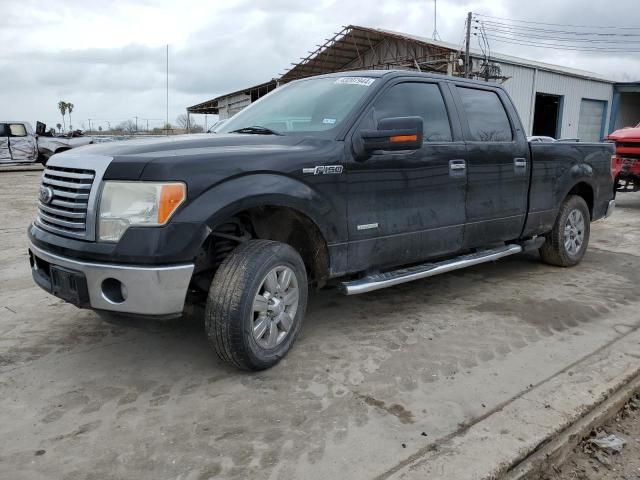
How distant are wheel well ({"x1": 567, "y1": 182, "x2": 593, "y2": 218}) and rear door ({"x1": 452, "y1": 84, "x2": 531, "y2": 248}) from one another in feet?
3.91

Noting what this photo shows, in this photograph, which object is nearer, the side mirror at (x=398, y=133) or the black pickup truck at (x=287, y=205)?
the black pickup truck at (x=287, y=205)

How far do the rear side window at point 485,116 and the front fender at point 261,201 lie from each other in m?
1.80

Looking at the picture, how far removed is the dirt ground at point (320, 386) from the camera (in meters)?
2.44

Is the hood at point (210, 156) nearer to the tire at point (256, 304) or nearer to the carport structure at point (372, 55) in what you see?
the tire at point (256, 304)

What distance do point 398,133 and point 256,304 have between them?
1.36 metres

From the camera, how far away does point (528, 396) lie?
3.00 meters

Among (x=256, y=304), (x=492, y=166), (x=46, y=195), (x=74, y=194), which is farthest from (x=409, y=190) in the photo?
(x=46, y=195)

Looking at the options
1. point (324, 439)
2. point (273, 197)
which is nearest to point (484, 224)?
point (273, 197)

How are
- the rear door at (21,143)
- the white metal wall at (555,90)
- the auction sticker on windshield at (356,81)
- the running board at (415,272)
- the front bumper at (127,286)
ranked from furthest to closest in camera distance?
the white metal wall at (555,90), the rear door at (21,143), the auction sticker on windshield at (356,81), the running board at (415,272), the front bumper at (127,286)

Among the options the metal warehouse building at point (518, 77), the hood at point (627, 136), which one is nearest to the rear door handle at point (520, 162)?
the hood at point (627, 136)

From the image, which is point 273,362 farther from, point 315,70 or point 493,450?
point 315,70

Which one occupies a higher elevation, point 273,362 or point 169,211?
point 169,211

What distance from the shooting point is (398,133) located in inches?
134

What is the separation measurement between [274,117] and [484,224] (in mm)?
1999
